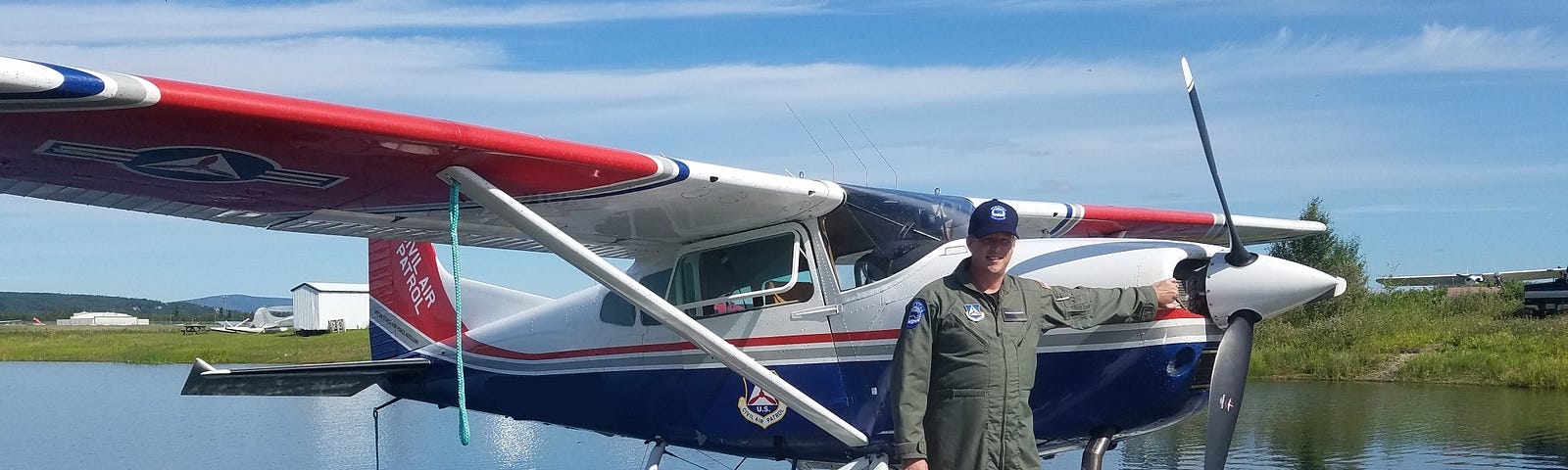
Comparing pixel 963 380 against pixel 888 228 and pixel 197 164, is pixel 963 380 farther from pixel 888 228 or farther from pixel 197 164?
pixel 197 164

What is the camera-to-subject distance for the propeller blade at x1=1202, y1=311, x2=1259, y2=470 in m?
5.09

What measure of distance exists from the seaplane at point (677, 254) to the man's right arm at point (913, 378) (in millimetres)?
1574

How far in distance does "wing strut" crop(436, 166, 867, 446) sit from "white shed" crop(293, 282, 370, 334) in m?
62.6

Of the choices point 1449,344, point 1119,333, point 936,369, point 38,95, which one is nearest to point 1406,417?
point 1449,344

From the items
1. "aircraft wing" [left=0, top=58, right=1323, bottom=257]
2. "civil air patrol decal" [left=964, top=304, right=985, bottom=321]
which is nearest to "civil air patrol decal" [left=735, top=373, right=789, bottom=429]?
"aircraft wing" [left=0, top=58, right=1323, bottom=257]

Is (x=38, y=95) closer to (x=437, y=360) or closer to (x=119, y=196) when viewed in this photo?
(x=119, y=196)

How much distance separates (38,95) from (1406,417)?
13.8 m

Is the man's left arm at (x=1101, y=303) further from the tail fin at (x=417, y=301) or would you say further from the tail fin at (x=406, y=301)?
the tail fin at (x=406, y=301)

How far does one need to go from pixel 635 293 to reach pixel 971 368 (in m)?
2.30

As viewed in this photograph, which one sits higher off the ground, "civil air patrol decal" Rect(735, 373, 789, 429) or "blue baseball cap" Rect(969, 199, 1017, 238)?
"blue baseball cap" Rect(969, 199, 1017, 238)

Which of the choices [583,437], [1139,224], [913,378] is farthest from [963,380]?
[583,437]

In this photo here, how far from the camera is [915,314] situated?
12.9ft

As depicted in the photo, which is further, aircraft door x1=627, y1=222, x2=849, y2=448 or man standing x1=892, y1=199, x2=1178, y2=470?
aircraft door x1=627, y1=222, x2=849, y2=448

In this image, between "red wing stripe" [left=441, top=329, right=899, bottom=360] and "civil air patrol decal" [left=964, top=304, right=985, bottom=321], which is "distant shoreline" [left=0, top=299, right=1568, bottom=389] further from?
"civil air patrol decal" [left=964, top=304, right=985, bottom=321]
